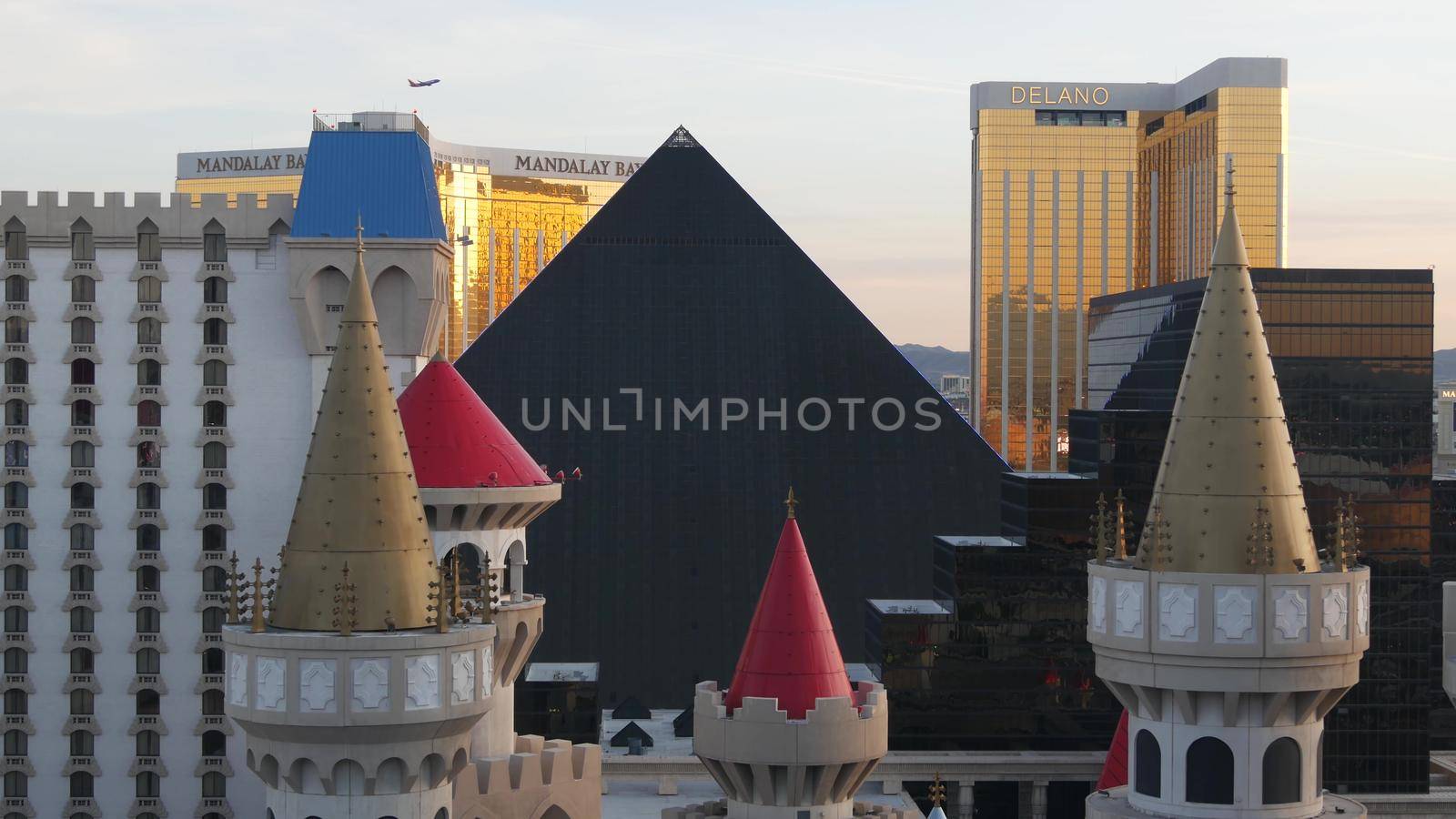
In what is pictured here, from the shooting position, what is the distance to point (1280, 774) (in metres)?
34.8

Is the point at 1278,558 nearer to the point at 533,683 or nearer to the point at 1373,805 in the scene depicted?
the point at 533,683

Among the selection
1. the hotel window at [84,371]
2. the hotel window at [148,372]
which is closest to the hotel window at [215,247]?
the hotel window at [148,372]

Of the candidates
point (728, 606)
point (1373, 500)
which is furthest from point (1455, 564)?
point (728, 606)

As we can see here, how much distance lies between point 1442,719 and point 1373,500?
20.6 meters

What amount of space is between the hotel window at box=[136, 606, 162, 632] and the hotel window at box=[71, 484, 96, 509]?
15.2 feet

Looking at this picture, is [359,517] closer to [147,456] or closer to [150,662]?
[147,456]

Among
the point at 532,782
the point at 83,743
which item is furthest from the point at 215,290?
the point at 532,782

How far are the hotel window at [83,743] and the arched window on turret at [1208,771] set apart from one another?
2297 inches

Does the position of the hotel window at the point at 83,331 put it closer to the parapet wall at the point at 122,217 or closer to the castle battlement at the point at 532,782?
the parapet wall at the point at 122,217

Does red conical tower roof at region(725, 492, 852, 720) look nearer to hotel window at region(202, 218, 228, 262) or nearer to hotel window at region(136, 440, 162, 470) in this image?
hotel window at region(202, 218, 228, 262)

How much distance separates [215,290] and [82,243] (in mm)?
5736

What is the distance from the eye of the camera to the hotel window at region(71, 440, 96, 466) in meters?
81.8

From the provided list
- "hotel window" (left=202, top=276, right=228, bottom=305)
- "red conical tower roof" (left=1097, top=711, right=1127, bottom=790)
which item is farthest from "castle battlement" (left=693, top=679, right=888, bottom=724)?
"hotel window" (left=202, top=276, right=228, bottom=305)

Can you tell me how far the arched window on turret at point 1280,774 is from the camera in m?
34.7
